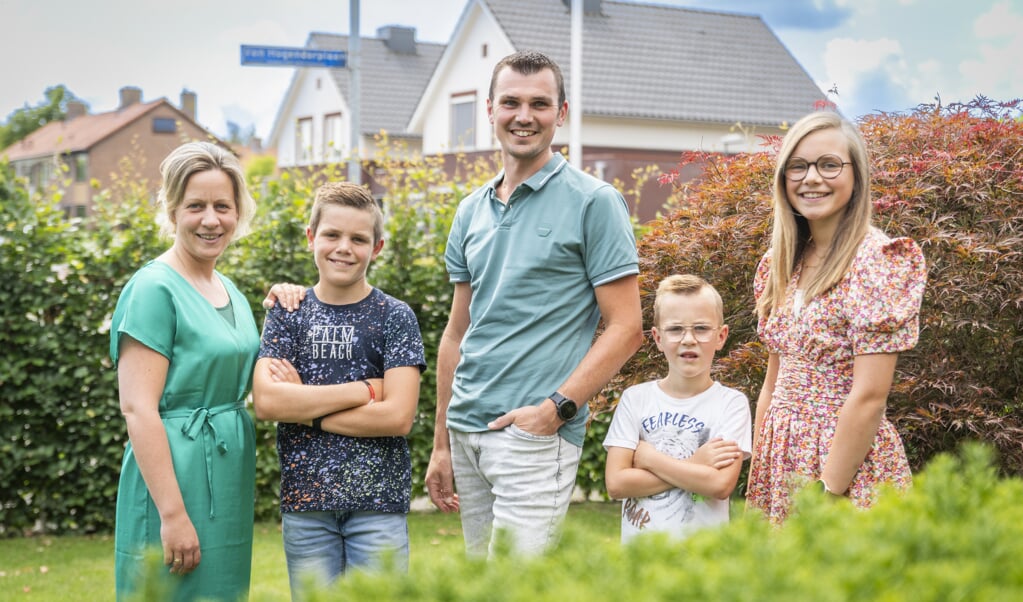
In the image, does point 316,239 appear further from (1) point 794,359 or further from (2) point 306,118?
(2) point 306,118

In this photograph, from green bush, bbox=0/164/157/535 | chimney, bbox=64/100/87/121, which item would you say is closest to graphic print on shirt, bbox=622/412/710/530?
green bush, bbox=0/164/157/535

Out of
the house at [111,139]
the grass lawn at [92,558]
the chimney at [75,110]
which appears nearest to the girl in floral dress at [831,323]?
the grass lawn at [92,558]

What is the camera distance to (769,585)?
5.17ft

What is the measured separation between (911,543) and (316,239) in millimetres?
2597

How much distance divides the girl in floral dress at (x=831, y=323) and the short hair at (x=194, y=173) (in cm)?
196

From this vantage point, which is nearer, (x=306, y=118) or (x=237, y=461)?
(x=237, y=461)

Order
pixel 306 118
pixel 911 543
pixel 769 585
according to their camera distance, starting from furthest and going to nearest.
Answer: pixel 306 118 < pixel 911 543 < pixel 769 585

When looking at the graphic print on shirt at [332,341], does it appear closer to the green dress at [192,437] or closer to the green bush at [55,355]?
the green dress at [192,437]

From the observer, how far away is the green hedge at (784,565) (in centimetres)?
161

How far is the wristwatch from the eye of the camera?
11.6 ft

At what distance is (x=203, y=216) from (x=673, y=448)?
1876mm

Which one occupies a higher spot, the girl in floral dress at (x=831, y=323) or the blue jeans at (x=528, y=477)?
the girl in floral dress at (x=831, y=323)

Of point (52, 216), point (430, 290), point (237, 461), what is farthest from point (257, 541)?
point (237, 461)

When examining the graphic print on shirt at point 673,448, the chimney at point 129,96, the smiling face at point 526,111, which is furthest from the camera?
the chimney at point 129,96
